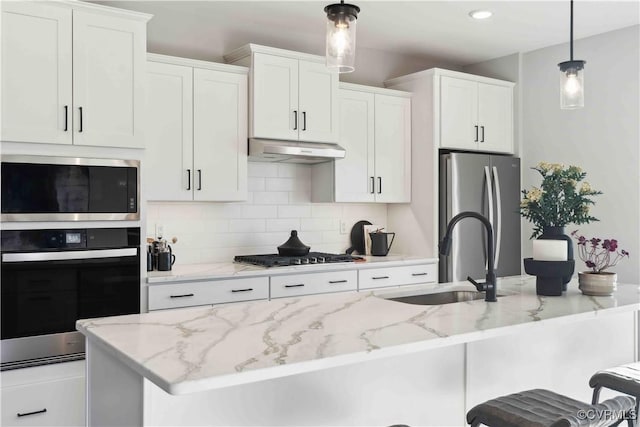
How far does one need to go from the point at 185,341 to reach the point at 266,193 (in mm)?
2860

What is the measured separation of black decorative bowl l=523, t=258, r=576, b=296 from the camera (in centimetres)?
261

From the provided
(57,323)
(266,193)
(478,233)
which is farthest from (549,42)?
(57,323)

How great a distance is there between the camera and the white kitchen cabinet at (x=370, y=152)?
4547mm

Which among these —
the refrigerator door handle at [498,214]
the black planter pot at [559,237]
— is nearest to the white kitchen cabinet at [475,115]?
the refrigerator door handle at [498,214]

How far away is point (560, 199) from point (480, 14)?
A: 1934mm

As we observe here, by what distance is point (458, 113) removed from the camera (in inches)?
190

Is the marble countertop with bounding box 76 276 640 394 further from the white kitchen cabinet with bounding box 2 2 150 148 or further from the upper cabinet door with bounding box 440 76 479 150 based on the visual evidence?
the upper cabinet door with bounding box 440 76 479 150

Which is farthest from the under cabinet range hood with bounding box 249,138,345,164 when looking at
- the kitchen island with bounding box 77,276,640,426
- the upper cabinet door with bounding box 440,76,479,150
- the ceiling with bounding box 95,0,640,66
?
the kitchen island with bounding box 77,276,640,426

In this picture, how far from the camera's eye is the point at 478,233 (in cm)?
483

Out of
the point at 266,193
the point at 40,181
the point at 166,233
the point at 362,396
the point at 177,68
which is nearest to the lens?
the point at 362,396

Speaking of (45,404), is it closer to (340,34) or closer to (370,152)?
(340,34)

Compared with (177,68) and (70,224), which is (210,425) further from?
(177,68)

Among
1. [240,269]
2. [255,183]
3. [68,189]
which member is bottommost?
[240,269]

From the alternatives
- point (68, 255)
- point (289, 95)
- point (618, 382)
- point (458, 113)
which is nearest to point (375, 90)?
point (458, 113)
